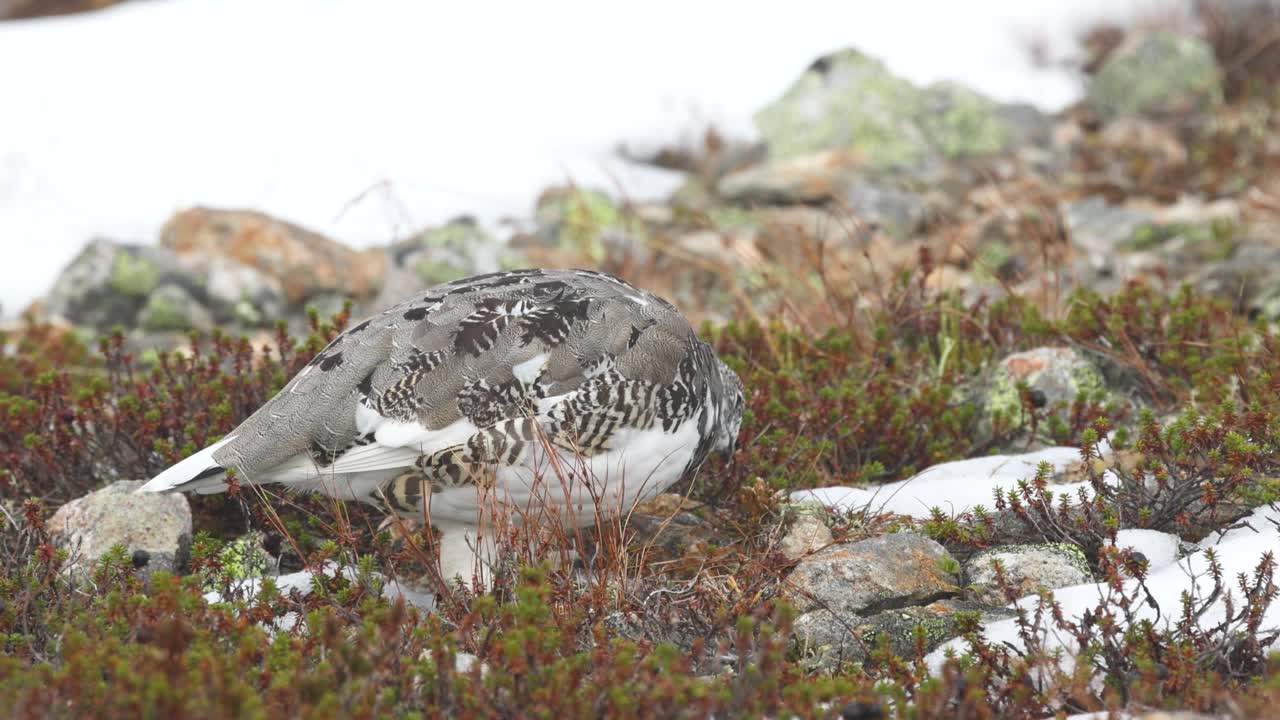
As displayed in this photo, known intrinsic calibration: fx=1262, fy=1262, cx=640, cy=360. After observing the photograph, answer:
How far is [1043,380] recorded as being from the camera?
15.8 ft

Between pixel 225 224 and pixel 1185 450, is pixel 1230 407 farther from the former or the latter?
pixel 225 224

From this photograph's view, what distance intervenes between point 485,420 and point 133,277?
508 centimetres

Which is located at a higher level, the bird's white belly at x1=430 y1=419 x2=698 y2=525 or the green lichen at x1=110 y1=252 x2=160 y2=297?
the green lichen at x1=110 y1=252 x2=160 y2=297

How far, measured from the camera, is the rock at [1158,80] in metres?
11.9

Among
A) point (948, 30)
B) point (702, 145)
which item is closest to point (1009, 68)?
point (948, 30)

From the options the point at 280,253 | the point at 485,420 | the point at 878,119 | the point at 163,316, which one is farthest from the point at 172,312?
the point at 878,119

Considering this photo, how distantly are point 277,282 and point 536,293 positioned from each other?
4.72 metres

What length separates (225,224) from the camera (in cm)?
836

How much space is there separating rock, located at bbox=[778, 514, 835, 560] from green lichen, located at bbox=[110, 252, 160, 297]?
5.27 metres

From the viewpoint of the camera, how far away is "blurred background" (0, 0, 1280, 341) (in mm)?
7996

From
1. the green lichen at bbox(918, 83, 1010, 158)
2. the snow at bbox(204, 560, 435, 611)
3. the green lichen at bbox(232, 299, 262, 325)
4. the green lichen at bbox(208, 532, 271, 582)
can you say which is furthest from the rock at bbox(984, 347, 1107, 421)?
the green lichen at bbox(918, 83, 1010, 158)

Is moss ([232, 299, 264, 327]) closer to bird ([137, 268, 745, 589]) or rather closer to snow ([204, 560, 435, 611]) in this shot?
snow ([204, 560, 435, 611])

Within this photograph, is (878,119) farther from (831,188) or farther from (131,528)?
(131,528)

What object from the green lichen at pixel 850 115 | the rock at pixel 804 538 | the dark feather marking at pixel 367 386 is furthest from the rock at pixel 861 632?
the green lichen at pixel 850 115
